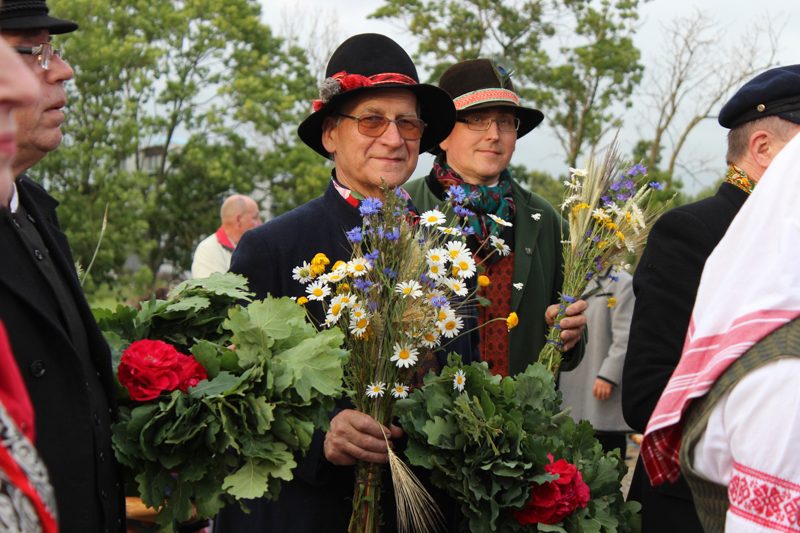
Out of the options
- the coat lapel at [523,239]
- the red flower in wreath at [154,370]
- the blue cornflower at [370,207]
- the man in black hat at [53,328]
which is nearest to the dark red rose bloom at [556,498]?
the blue cornflower at [370,207]

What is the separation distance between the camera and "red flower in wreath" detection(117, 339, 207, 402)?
2289mm

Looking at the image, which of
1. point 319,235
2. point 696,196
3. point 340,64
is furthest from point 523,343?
point 696,196

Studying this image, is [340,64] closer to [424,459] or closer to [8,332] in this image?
[424,459]

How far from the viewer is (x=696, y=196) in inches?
939

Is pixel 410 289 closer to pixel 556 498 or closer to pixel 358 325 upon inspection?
pixel 358 325

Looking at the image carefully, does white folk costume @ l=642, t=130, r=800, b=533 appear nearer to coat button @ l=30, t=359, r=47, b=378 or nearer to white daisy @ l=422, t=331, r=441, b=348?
white daisy @ l=422, t=331, r=441, b=348

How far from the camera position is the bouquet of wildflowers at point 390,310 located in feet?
8.38

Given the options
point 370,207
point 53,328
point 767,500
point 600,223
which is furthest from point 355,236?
point 767,500

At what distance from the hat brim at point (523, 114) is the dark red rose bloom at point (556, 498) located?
1847 millimetres

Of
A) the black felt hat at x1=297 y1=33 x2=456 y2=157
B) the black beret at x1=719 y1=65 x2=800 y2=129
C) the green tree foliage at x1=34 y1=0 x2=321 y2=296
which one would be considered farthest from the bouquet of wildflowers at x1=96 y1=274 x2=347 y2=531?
the green tree foliage at x1=34 y1=0 x2=321 y2=296

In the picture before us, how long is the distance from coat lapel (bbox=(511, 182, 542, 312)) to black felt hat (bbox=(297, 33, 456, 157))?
0.67m

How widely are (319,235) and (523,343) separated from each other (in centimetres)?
106

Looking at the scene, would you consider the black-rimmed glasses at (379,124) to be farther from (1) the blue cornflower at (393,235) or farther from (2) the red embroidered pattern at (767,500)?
(2) the red embroidered pattern at (767,500)

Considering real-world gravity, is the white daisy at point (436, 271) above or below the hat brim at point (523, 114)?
below
